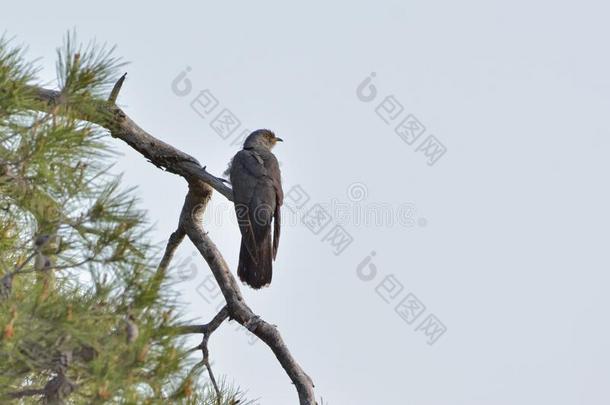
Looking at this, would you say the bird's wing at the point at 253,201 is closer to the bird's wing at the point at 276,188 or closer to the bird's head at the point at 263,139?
the bird's wing at the point at 276,188

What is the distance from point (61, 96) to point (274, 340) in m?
1.98

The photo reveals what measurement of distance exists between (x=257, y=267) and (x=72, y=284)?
3.02 m

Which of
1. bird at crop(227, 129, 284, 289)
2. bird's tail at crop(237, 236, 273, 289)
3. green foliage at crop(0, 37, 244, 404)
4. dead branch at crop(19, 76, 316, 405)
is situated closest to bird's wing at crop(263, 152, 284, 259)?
bird at crop(227, 129, 284, 289)

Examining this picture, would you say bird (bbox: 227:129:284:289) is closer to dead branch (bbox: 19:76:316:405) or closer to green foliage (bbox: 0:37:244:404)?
dead branch (bbox: 19:76:316:405)

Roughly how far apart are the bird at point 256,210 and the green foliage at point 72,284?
2662mm

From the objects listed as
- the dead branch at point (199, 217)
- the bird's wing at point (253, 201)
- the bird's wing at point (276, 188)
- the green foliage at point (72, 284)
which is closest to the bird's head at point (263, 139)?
the bird's wing at point (276, 188)

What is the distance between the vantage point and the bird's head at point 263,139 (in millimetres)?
9266

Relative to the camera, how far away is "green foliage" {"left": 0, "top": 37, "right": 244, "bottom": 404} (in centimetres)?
381

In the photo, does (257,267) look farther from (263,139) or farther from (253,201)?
(263,139)

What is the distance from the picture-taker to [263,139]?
9445mm

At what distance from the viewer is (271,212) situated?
24.9 feet

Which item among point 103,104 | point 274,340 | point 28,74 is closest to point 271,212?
point 274,340

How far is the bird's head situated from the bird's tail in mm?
2084

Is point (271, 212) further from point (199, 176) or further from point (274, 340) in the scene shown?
point (274, 340)
